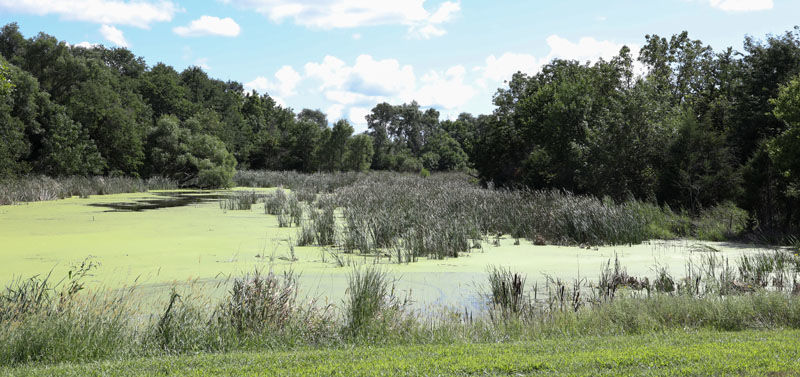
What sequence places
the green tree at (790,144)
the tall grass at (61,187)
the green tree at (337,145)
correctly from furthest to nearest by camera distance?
the green tree at (337,145)
the tall grass at (61,187)
the green tree at (790,144)

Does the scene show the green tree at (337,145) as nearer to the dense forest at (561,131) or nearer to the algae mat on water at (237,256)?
the dense forest at (561,131)

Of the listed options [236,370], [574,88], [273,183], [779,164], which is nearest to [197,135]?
[273,183]

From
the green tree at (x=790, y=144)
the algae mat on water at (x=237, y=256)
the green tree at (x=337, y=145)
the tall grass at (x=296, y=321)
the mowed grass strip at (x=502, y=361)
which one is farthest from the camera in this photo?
the green tree at (x=337, y=145)

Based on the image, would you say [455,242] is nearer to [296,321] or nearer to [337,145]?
[296,321]

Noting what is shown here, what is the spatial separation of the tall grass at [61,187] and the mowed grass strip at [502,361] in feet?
63.0

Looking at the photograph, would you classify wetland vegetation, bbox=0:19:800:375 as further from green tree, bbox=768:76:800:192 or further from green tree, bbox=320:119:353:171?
green tree, bbox=320:119:353:171

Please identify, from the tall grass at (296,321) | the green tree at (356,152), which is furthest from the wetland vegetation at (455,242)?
the green tree at (356,152)

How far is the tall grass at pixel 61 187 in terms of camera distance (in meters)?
20.7

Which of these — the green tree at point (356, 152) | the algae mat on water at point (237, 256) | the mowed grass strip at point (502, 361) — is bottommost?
the mowed grass strip at point (502, 361)

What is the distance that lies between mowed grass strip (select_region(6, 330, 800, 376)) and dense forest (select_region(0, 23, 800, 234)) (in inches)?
354

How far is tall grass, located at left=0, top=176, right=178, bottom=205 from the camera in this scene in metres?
20.7

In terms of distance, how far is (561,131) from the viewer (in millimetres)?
22438

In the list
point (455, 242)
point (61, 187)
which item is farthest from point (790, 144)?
point (61, 187)

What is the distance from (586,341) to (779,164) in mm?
9298
